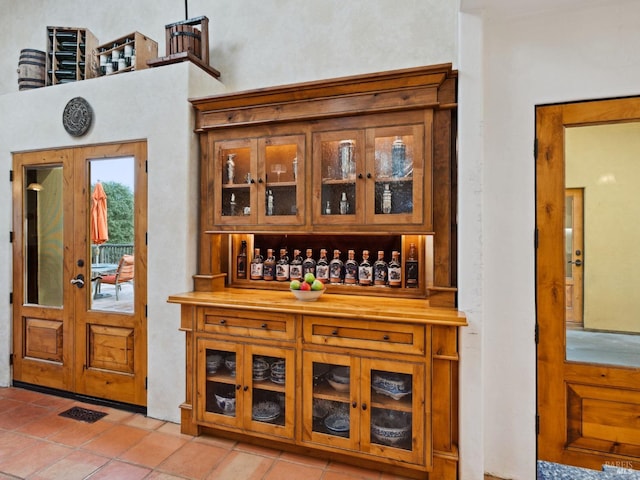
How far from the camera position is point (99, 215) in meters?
3.28

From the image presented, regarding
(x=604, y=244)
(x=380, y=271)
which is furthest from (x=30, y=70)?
(x=604, y=244)

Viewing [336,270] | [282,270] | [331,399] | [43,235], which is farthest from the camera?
[43,235]

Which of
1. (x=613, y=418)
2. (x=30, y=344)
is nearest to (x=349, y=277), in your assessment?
(x=613, y=418)

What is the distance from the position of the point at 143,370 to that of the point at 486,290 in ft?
9.13

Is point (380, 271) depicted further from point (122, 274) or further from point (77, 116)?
point (77, 116)

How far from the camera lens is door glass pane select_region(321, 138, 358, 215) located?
2.60 meters

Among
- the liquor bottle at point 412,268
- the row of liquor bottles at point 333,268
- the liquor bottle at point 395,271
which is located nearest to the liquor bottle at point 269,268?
the row of liquor bottles at point 333,268

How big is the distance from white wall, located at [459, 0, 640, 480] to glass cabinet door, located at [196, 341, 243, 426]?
1581mm

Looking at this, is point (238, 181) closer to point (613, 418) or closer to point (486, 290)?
point (486, 290)

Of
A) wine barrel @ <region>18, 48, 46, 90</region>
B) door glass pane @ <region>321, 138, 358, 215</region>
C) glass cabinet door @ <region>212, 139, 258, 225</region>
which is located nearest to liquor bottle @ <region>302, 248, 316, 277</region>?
door glass pane @ <region>321, 138, 358, 215</region>

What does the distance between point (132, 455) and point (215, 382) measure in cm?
70

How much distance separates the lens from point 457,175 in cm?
234

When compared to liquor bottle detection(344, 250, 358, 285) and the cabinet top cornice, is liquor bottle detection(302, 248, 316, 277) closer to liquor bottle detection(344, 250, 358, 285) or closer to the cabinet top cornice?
liquor bottle detection(344, 250, 358, 285)

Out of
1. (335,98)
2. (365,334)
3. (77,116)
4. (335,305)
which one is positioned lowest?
(365,334)
